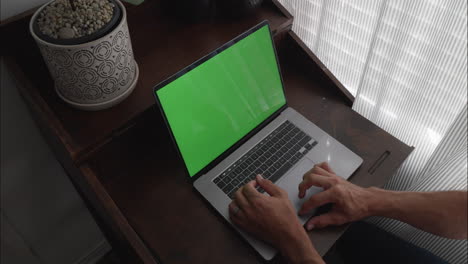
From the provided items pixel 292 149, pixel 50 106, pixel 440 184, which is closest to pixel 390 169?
pixel 440 184

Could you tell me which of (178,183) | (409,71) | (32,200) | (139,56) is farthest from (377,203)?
(32,200)

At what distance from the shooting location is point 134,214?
2.74 feet

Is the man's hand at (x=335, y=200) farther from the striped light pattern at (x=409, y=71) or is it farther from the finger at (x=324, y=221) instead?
the striped light pattern at (x=409, y=71)

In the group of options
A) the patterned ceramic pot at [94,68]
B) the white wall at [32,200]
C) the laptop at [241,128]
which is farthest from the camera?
the white wall at [32,200]

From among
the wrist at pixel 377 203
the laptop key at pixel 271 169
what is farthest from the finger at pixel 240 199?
the wrist at pixel 377 203

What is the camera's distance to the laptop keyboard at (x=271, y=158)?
0.88 m

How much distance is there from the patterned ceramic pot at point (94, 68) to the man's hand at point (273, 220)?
0.34 metres

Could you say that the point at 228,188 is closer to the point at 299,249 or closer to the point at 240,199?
the point at 240,199

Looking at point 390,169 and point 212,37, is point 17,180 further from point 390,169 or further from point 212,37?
point 390,169

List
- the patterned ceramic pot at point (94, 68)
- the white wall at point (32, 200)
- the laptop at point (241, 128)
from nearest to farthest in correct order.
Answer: the patterned ceramic pot at point (94, 68) → the laptop at point (241, 128) → the white wall at point (32, 200)

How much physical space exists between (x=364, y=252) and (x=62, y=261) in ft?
3.36

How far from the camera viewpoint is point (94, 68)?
76cm

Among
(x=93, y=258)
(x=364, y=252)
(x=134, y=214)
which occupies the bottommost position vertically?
(x=93, y=258)

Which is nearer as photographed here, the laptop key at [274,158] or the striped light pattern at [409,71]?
the striped light pattern at [409,71]
